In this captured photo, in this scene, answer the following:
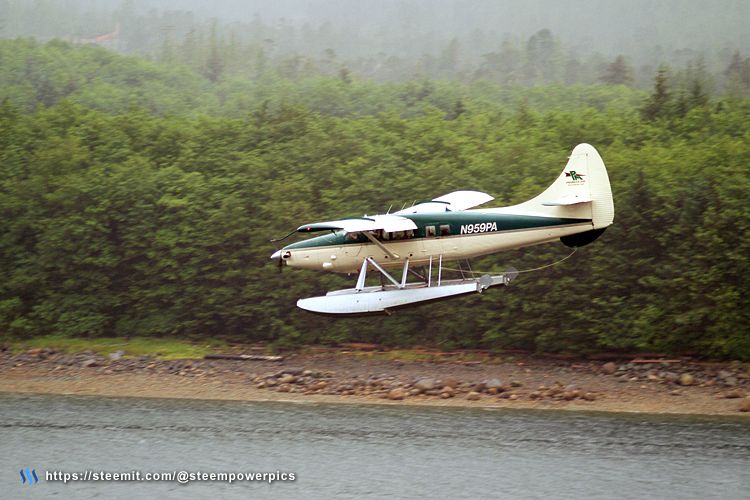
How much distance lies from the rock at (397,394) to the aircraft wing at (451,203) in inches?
206

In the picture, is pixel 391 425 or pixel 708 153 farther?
pixel 708 153

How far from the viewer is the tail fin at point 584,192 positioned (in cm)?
2106

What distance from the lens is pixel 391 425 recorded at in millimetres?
23281

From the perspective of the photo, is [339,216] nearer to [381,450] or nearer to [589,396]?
[589,396]

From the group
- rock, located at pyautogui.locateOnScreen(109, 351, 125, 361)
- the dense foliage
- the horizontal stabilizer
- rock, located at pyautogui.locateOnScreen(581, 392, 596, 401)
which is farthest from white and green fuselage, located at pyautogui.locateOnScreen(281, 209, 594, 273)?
rock, located at pyautogui.locateOnScreen(109, 351, 125, 361)

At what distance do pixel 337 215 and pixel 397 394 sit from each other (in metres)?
6.74

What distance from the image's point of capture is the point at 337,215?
98.8 ft

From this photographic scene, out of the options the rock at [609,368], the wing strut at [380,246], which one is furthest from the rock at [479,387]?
the wing strut at [380,246]

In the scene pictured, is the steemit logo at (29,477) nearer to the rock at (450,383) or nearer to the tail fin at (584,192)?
the rock at (450,383)

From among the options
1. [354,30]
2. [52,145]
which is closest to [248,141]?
[52,145]

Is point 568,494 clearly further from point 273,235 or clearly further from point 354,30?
point 354,30

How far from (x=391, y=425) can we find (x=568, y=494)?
583cm

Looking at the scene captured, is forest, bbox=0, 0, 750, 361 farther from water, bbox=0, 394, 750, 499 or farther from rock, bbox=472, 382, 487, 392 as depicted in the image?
water, bbox=0, 394, 750, 499

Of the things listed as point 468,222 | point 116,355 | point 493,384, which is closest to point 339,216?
point 493,384
